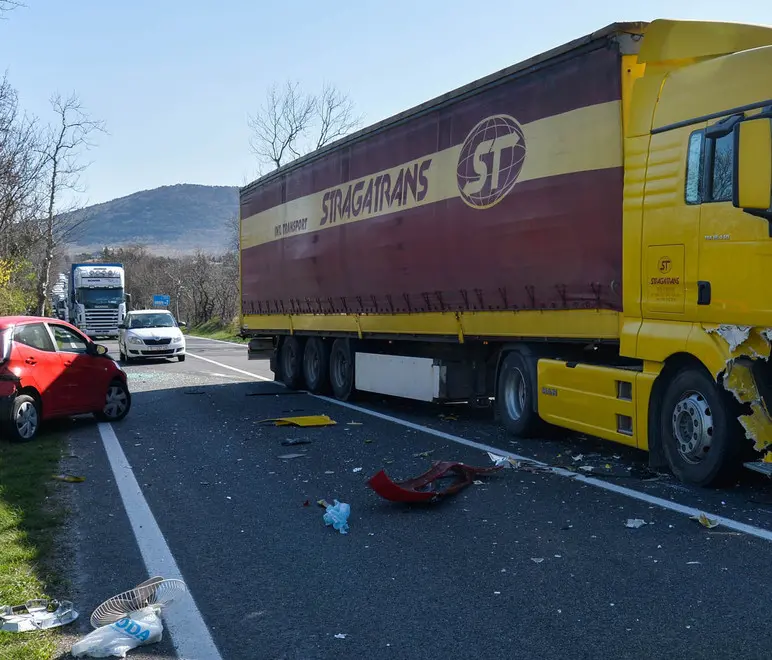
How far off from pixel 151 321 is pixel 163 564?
22.7 meters

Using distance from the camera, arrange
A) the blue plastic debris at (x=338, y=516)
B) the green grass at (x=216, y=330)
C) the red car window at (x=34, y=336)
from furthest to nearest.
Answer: the green grass at (x=216, y=330) → the red car window at (x=34, y=336) → the blue plastic debris at (x=338, y=516)

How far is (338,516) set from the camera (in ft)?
21.7

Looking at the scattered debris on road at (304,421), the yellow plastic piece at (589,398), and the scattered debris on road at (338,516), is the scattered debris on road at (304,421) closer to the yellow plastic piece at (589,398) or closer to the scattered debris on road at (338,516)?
the yellow plastic piece at (589,398)

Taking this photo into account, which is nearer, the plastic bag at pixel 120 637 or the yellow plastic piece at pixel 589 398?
the plastic bag at pixel 120 637

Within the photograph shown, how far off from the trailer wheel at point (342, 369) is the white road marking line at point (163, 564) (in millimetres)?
5990

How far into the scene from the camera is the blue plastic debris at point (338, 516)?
651cm

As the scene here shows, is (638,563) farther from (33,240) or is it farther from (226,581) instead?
(33,240)

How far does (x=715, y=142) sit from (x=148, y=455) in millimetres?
6851

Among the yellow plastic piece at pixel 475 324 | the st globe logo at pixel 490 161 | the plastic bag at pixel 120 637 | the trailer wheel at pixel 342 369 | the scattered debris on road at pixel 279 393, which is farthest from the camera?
the scattered debris on road at pixel 279 393

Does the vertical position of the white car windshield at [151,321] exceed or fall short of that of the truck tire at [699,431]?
it exceeds it

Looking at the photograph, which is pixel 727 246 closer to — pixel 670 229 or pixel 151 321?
pixel 670 229

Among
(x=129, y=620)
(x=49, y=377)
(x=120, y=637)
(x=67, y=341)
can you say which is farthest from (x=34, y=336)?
(x=120, y=637)

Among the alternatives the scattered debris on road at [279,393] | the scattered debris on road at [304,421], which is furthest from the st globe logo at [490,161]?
the scattered debris on road at [279,393]

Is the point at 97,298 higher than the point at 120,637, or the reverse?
the point at 97,298
